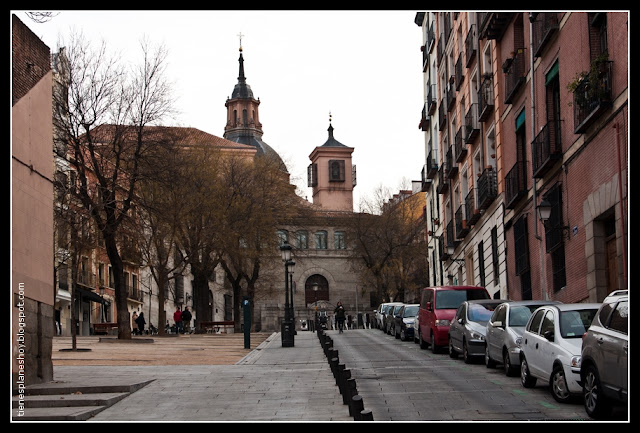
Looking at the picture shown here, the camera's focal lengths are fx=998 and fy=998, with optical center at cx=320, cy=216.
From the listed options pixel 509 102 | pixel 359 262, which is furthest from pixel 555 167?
pixel 359 262

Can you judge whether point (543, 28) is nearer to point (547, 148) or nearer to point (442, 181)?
point (547, 148)

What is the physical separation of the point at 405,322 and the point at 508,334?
17.3 metres

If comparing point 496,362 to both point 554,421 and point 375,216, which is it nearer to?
point 554,421

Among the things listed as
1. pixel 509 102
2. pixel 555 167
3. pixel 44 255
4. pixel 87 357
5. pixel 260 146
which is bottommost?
pixel 87 357

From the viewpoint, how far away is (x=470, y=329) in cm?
2170

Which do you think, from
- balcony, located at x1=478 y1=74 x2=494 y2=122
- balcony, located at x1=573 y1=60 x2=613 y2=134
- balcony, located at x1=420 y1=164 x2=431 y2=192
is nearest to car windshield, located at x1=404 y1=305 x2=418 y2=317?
balcony, located at x1=478 y1=74 x2=494 y2=122

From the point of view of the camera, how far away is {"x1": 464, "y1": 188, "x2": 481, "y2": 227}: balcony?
38.1 m

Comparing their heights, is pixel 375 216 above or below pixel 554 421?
above

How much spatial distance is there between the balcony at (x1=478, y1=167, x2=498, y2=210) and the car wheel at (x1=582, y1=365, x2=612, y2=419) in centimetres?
2299

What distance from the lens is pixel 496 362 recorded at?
19.4 metres

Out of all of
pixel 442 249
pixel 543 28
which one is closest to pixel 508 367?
pixel 543 28

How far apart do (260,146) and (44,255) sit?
364 feet

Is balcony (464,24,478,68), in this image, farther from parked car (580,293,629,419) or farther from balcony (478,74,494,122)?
parked car (580,293,629,419)

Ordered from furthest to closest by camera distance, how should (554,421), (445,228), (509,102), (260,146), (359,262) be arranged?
(260,146) → (359,262) → (445,228) → (509,102) → (554,421)
